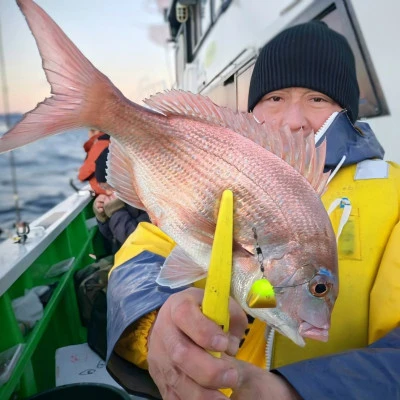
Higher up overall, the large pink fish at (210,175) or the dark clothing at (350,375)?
the large pink fish at (210,175)

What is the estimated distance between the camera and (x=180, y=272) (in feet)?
2.39

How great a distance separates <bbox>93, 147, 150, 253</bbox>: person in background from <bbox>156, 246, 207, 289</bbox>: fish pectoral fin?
2082 millimetres

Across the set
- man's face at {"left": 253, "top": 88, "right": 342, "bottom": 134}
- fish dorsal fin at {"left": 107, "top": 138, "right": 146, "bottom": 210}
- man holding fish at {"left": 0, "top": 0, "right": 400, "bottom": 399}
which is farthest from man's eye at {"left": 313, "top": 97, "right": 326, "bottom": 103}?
fish dorsal fin at {"left": 107, "top": 138, "right": 146, "bottom": 210}

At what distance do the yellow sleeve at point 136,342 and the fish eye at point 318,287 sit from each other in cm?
46

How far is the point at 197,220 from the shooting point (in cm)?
73

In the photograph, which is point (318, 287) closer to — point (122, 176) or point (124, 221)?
point (122, 176)

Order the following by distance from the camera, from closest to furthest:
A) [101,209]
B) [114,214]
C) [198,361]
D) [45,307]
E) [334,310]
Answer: [198,361]
[334,310]
[45,307]
[114,214]
[101,209]

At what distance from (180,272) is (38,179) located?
39.1 ft

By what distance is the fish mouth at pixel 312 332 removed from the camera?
0.67 m

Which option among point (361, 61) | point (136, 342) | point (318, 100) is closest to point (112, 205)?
point (361, 61)

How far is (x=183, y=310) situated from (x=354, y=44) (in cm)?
230

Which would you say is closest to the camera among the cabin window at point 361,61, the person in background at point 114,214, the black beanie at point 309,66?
the black beanie at point 309,66

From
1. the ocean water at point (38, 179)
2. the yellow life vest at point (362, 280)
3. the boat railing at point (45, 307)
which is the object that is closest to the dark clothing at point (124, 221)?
the boat railing at point (45, 307)

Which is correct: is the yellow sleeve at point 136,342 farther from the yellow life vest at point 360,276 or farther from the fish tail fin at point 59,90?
the fish tail fin at point 59,90
